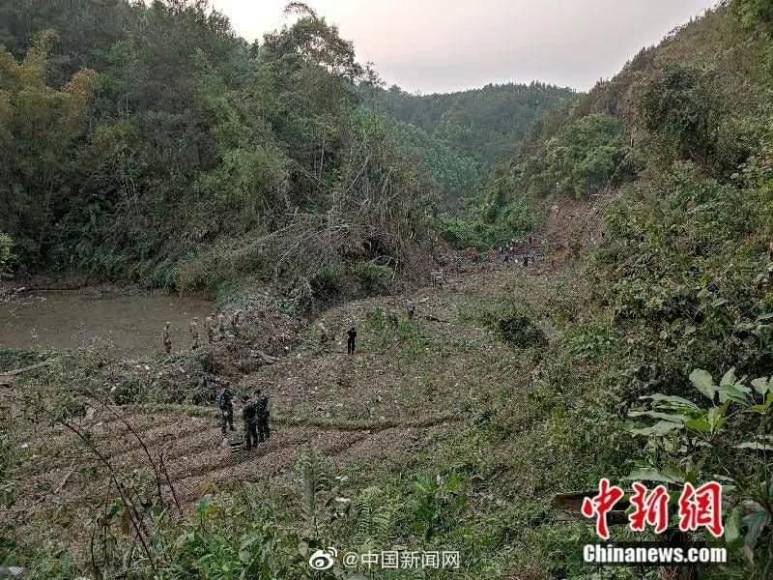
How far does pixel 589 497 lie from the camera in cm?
281

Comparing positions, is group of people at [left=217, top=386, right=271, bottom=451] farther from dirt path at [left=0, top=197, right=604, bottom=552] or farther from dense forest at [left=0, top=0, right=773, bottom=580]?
dense forest at [left=0, top=0, right=773, bottom=580]

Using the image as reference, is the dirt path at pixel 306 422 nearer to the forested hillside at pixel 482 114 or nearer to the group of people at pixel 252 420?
the group of people at pixel 252 420

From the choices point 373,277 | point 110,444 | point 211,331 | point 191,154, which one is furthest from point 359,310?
point 191,154

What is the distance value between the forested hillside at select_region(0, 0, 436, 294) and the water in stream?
124 cm

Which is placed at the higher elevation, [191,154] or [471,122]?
[471,122]

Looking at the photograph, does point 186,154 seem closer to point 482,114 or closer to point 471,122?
point 471,122

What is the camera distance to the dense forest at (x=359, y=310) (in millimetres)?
4086

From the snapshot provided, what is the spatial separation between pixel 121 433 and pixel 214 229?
44.5 feet

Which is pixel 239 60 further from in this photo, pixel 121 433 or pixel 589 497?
pixel 589 497

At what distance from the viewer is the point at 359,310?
1627 cm

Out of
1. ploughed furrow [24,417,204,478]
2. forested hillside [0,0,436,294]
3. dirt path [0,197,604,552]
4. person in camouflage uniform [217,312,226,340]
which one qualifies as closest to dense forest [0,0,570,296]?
forested hillside [0,0,436,294]

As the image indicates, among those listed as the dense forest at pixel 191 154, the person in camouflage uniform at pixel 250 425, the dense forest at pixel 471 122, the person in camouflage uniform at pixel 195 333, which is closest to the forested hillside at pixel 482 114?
the dense forest at pixel 471 122

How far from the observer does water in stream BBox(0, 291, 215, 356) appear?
14664 mm

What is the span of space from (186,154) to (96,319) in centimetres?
875
